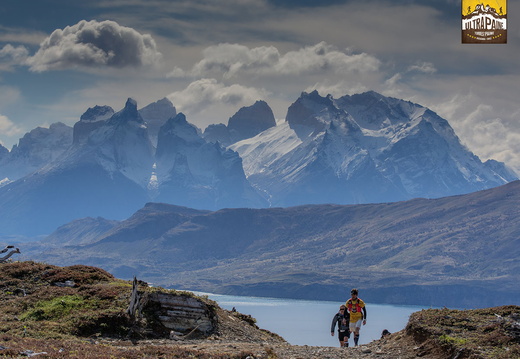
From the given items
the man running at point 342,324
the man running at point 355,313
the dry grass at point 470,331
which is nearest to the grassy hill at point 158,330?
the dry grass at point 470,331

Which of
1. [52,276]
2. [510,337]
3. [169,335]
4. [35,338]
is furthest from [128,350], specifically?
[52,276]

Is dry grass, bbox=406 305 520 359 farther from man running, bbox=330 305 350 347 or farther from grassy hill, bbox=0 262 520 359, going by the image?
man running, bbox=330 305 350 347

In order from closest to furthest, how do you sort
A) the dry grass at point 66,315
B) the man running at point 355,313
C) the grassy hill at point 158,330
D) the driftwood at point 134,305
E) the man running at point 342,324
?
the dry grass at point 66,315, the grassy hill at point 158,330, the driftwood at point 134,305, the man running at point 355,313, the man running at point 342,324

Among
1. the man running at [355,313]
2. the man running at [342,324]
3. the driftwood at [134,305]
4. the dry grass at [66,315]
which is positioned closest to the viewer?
the dry grass at [66,315]

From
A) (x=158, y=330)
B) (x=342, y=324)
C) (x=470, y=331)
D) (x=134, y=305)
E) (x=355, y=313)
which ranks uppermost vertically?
(x=355, y=313)

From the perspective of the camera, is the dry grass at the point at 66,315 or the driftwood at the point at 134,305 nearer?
the dry grass at the point at 66,315

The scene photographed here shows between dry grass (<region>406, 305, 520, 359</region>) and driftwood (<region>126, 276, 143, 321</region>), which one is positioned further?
driftwood (<region>126, 276, 143, 321</region>)

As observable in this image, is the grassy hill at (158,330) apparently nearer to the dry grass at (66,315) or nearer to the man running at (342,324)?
the dry grass at (66,315)

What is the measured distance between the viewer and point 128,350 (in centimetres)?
3281

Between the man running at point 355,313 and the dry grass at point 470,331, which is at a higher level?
the man running at point 355,313

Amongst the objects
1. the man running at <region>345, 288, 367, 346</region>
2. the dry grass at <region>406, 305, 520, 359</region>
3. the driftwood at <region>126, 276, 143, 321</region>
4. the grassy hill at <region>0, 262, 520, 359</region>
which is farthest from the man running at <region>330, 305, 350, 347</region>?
the driftwood at <region>126, 276, 143, 321</region>

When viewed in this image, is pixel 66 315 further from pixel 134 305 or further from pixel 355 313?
pixel 355 313

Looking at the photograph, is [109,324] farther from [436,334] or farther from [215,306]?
[436,334]

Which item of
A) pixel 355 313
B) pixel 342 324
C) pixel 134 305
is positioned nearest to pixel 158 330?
pixel 134 305
